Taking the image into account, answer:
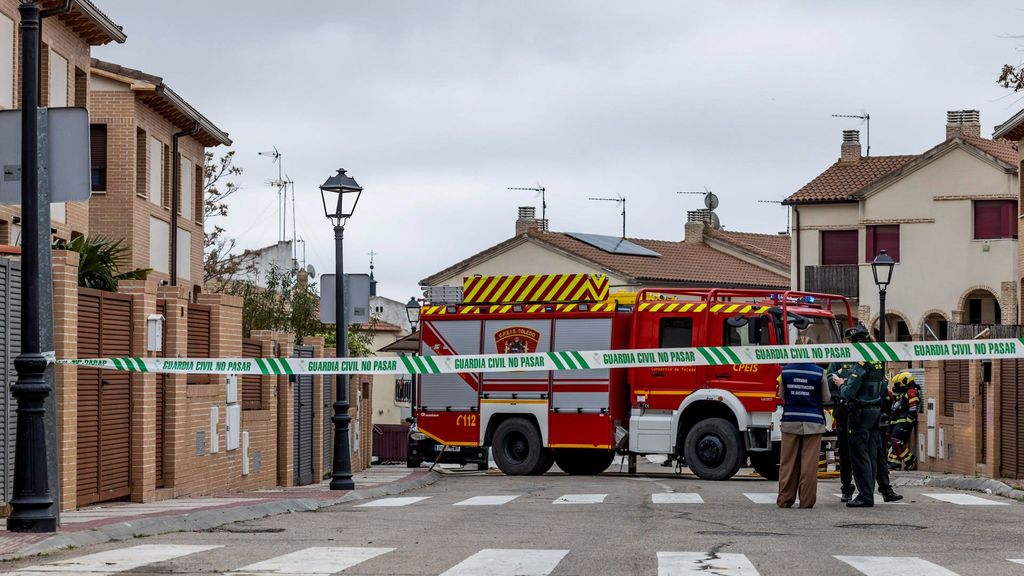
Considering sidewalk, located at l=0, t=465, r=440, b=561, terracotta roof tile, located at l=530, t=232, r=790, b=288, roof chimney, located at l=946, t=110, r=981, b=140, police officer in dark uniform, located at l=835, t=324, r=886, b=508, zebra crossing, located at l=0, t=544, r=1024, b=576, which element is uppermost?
roof chimney, located at l=946, t=110, r=981, b=140

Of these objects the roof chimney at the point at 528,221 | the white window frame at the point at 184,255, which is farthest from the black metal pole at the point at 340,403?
the roof chimney at the point at 528,221

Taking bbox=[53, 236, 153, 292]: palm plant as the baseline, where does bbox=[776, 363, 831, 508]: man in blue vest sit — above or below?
below

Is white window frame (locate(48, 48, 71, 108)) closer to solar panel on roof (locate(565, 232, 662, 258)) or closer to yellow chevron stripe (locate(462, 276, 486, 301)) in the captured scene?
yellow chevron stripe (locate(462, 276, 486, 301))

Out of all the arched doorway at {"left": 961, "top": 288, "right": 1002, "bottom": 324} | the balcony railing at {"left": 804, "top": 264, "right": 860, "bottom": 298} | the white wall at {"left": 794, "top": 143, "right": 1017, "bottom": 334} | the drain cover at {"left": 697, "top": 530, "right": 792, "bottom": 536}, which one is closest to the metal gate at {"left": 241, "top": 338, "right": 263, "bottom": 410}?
the drain cover at {"left": 697, "top": 530, "right": 792, "bottom": 536}

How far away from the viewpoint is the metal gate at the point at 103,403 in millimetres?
15391

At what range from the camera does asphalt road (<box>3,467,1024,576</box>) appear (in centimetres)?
977

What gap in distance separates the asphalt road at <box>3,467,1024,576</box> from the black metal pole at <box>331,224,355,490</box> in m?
2.88

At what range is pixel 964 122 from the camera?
5816cm

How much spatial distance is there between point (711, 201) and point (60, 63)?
51113 mm

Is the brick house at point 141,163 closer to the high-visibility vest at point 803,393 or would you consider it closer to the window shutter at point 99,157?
the window shutter at point 99,157

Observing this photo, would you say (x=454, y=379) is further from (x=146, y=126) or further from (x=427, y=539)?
(x=427, y=539)

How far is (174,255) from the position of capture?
3684 centimetres

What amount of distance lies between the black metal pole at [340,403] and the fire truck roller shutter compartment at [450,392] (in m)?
4.88

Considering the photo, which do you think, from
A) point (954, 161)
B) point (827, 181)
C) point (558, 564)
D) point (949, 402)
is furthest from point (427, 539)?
point (827, 181)
